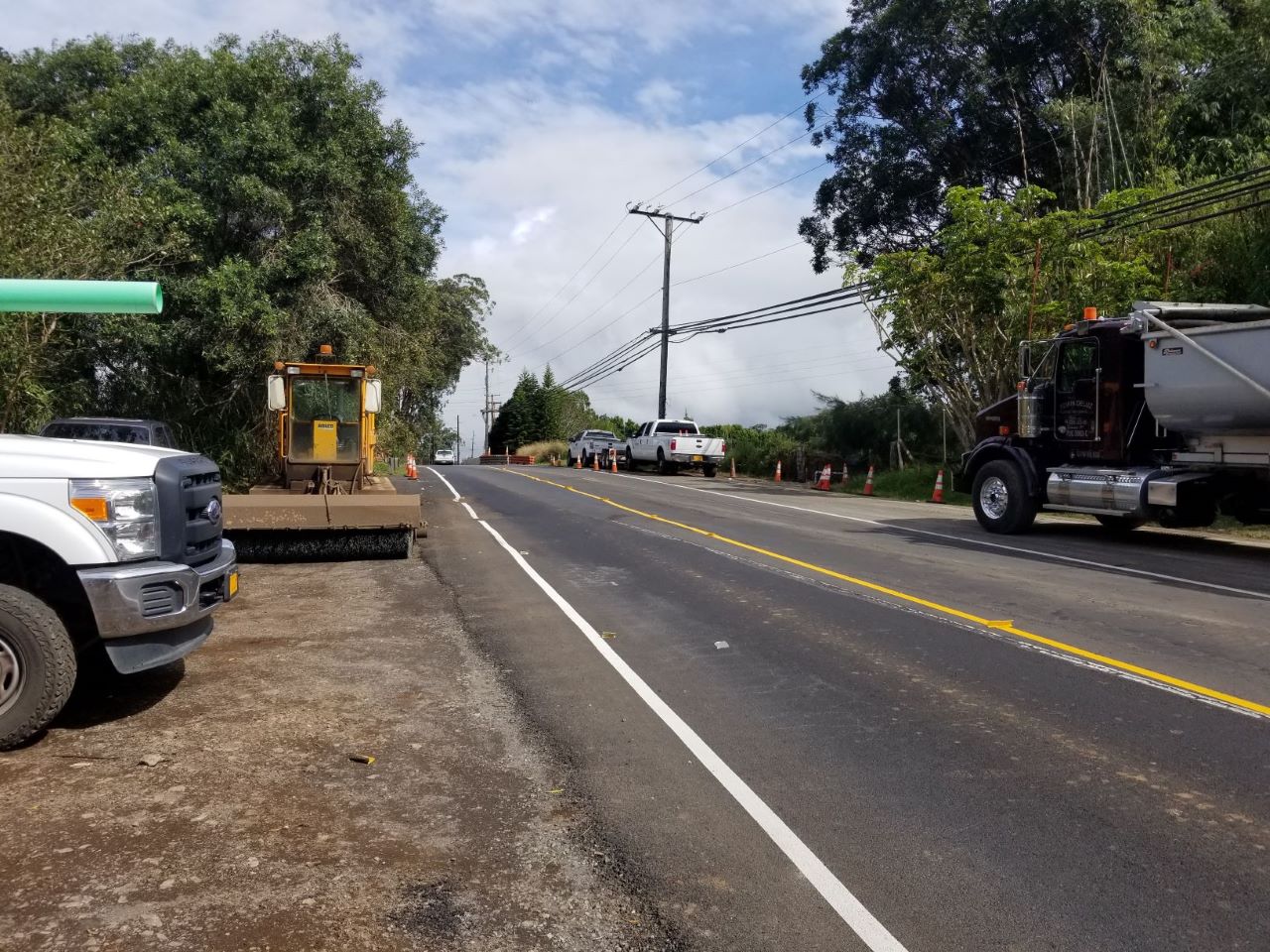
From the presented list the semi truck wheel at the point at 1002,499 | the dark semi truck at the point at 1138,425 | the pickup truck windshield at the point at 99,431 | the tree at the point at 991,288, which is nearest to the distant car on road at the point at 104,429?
the pickup truck windshield at the point at 99,431

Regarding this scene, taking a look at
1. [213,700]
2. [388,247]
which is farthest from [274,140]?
[213,700]

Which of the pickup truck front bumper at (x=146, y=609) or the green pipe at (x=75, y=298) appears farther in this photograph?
the green pipe at (x=75, y=298)

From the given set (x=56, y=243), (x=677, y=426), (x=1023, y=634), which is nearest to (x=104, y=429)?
(x=56, y=243)

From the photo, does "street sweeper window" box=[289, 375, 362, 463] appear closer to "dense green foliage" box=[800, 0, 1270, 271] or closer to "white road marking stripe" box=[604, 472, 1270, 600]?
"white road marking stripe" box=[604, 472, 1270, 600]

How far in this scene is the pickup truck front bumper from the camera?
17.5 ft

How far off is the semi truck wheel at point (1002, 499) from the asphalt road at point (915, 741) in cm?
368

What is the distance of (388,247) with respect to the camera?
22672 mm

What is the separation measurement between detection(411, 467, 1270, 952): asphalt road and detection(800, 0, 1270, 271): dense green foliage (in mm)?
18517

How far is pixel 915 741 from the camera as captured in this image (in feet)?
18.2

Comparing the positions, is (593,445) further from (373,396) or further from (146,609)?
(146,609)

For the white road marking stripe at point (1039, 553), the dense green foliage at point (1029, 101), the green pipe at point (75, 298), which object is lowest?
the white road marking stripe at point (1039, 553)

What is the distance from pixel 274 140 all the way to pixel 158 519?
15.1 metres

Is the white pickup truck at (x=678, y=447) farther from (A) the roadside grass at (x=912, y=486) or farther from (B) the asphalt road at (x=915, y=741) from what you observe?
(B) the asphalt road at (x=915, y=741)

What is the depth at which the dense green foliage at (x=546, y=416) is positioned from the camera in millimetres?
82125
